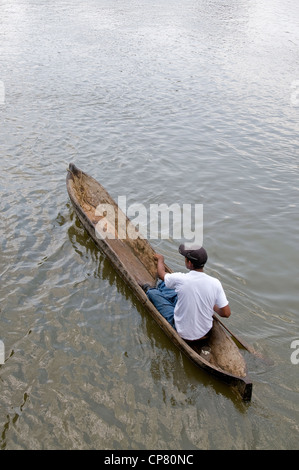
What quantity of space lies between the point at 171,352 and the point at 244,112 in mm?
11028

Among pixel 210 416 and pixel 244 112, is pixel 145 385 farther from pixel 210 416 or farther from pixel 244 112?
pixel 244 112

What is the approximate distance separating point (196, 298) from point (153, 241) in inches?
122

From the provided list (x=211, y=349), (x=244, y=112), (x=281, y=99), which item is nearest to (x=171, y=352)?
(x=211, y=349)

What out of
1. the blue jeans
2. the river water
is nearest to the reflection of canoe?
the blue jeans

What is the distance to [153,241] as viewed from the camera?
27.1 feet

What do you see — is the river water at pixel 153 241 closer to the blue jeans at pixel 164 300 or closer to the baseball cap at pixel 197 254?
the blue jeans at pixel 164 300

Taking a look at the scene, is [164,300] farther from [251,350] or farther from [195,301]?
[251,350]

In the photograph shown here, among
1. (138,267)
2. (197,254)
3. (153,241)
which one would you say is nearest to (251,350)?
(197,254)

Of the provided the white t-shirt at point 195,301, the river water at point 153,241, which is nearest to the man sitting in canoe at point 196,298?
the white t-shirt at point 195,301

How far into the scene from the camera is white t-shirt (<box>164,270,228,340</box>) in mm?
5215


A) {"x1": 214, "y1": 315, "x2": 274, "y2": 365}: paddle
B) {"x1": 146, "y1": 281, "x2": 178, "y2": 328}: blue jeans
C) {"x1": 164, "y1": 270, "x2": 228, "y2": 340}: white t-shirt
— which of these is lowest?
{"x1": 214, "y1": 315, "x2": 274, "y2": 365}: paddle

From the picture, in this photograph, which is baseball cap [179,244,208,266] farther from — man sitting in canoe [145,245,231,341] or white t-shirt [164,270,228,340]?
white t-shirt [164,270,228,340]

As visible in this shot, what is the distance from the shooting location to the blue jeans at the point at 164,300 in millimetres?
5887

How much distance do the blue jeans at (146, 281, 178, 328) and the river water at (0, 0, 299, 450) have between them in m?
0.33
